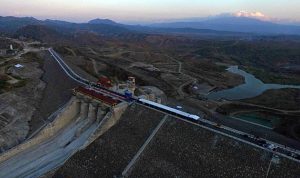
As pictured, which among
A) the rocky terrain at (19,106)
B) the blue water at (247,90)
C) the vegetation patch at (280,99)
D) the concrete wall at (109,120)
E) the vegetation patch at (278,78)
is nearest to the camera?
the concrete wall at (109,120)

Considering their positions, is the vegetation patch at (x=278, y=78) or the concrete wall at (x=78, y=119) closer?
the concrete wall at (x=78, y=119)

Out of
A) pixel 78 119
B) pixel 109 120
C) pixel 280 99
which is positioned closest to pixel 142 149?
pixel 109 120

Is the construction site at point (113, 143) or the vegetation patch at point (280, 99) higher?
the construction site at point (113, 143)

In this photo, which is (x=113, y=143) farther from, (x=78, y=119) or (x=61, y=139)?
(x=78, y=119)

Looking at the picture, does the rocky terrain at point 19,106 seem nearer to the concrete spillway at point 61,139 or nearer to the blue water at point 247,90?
the concrete spillway at point 61,139

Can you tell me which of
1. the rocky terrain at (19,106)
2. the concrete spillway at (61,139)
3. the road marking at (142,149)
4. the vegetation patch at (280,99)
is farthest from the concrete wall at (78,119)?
the vegetation patch at (280,99)

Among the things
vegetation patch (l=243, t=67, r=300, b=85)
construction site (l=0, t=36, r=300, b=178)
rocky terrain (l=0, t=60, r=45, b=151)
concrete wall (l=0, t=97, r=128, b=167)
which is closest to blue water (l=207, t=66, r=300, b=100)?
vegetation patch (l=243, t=67, r=300, b=85)

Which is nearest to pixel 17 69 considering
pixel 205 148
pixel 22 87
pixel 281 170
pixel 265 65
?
pixel 22 87

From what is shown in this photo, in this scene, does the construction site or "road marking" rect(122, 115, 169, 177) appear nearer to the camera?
the construction site

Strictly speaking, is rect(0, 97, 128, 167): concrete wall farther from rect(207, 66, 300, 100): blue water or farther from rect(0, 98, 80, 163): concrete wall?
rect(207, 66, 300, 100): blue water
